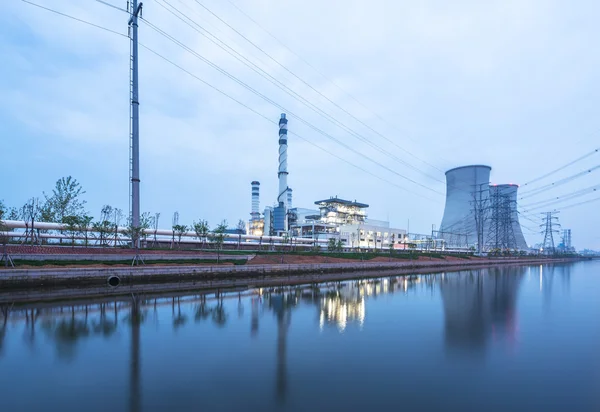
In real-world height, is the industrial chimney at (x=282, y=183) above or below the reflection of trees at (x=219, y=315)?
above

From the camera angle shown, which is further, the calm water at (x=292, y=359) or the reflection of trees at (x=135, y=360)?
the calm water at (x=292, y=359)

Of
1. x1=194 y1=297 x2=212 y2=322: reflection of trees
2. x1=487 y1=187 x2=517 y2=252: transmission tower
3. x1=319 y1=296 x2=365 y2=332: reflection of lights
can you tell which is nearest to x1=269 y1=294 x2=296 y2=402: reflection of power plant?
x1=319 y1=296 x2=365 y2=332: reflection of lights

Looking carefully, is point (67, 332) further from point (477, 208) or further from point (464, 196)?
point (464, 196)

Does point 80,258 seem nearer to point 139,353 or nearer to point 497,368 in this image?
point 139,353

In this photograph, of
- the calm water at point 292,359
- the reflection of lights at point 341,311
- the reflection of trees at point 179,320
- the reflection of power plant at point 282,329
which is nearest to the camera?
the calm water at point 292,359

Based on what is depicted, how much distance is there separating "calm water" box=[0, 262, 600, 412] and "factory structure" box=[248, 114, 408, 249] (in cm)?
6070

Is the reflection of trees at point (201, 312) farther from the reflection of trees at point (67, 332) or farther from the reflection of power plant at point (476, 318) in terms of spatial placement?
the reflection of power plant at point (476, 318)

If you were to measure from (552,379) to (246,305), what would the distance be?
1152cm

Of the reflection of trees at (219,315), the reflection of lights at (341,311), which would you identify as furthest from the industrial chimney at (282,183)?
the reflection of trees at (219,315)

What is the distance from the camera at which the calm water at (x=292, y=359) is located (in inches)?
235

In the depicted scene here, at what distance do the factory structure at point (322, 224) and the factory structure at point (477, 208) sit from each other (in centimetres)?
1427

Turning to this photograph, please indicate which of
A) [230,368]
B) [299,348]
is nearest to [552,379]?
[299,348]

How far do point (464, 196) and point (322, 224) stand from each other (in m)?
35.0

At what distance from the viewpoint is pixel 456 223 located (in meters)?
82.9
